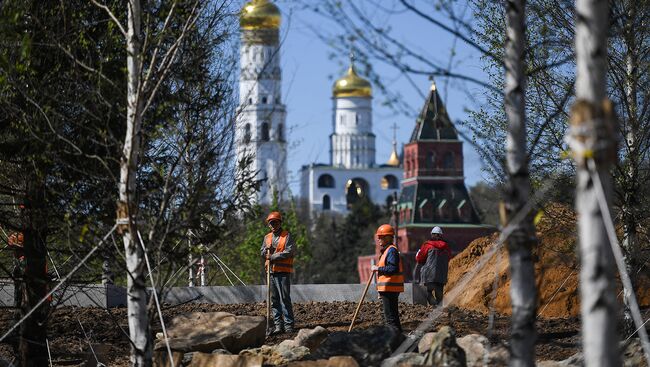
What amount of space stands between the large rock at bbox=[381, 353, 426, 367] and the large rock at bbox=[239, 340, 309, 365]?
1.45 meters

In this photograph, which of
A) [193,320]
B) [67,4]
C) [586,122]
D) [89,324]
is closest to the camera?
[586,122]

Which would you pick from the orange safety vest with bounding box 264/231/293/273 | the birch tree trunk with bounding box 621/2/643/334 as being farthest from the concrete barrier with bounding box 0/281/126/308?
the birch tree trunk with bounding box 621/2/643/334

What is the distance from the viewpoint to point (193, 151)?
1250 cm

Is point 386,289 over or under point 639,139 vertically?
under

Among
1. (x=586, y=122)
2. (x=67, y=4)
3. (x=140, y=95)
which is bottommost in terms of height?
(x=586, y=122)

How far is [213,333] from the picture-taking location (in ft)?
46.9

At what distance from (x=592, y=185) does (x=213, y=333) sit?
822cm

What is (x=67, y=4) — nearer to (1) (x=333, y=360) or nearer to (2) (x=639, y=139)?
(1) (x=333, y=360)

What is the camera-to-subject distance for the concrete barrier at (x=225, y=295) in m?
20.2

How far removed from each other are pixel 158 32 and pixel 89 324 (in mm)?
7356

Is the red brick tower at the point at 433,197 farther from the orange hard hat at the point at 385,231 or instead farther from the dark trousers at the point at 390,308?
the dark trousers at the point at 390,308

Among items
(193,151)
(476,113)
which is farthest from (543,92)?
(193,151)

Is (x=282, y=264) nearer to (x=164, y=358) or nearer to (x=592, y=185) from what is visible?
(x=164, y=358)

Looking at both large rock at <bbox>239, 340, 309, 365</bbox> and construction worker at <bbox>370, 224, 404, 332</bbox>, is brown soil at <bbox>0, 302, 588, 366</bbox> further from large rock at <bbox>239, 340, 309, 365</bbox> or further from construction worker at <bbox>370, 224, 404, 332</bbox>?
large rock at <bbox>239, 340, 309, 365</bbox>
